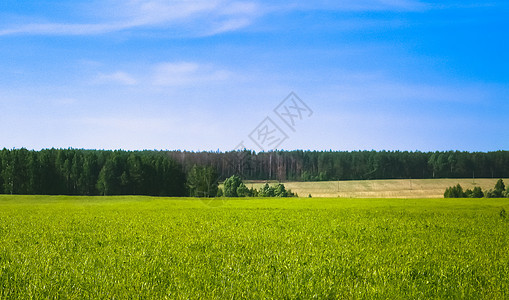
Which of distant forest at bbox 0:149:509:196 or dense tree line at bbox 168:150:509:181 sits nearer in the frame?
distant forest at bbox 0:149:509:196

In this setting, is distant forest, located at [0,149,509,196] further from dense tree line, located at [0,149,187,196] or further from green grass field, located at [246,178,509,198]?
green grass field, located at [246,178,509,198]

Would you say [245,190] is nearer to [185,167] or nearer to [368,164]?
[185,167]

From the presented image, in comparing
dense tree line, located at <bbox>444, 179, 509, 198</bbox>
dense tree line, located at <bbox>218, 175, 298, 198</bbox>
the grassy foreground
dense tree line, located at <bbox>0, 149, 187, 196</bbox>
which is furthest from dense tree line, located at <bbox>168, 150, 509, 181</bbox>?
the grassy foreground

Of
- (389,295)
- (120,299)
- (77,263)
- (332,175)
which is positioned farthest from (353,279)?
(332,175)

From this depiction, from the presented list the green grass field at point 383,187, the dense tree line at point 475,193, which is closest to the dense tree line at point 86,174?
the green grass field at point 383,187

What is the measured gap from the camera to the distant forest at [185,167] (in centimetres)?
11012

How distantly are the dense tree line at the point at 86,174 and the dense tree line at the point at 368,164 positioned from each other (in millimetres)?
17960

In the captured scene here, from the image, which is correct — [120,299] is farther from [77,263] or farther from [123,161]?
[123,161]

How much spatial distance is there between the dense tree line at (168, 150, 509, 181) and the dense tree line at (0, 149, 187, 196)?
58.9ft

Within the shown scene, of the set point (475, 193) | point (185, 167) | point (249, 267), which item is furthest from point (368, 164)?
point (249, 267)

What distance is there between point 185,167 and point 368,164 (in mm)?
63692

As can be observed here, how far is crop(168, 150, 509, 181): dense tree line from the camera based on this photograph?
14050cm

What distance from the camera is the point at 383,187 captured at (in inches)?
4818

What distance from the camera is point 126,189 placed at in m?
114
